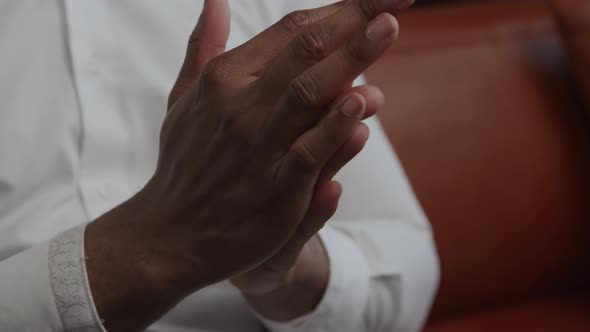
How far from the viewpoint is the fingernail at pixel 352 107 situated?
0.54 meters

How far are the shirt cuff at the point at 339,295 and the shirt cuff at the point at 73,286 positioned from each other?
26 centimetres

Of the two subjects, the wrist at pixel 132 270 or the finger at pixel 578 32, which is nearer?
the wrist at pixel 132 270

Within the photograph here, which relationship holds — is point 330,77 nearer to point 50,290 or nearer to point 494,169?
point 50,290

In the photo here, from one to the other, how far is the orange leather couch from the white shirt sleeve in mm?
568

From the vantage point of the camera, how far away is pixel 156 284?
0.65m

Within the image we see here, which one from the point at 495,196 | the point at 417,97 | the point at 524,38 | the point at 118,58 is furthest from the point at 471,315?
the point at 118,58

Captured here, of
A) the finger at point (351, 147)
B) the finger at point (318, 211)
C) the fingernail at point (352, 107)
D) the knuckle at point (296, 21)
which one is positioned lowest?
the finger at point (318, 211)

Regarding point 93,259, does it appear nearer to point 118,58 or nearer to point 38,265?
point 38,265

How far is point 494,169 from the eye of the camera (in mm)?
1147

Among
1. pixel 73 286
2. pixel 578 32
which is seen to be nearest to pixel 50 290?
pixel 73 286

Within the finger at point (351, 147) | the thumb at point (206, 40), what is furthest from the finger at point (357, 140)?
the thumb at point (206, 40)

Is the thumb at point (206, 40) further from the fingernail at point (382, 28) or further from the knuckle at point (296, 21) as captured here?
the fingernail at point (382, 28)

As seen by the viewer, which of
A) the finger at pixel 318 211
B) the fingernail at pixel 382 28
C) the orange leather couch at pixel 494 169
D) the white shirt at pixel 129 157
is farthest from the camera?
the orange leather couch at pixel 494 169

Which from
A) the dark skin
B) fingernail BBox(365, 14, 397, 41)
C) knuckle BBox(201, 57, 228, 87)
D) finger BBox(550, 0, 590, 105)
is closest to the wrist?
the dark skin
